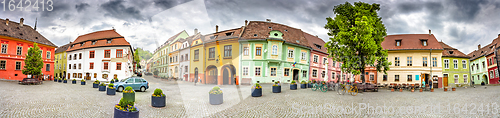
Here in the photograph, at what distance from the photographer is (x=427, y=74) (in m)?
30.5

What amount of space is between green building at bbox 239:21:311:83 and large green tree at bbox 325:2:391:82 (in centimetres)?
423

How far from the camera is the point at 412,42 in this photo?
3145 centimetres

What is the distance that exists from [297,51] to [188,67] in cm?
1745

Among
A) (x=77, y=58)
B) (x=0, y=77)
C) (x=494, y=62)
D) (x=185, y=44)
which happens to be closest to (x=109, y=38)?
(x=77, y=58)

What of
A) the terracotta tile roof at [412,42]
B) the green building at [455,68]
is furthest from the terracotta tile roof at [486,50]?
the terracotta tile roof at [412,42]

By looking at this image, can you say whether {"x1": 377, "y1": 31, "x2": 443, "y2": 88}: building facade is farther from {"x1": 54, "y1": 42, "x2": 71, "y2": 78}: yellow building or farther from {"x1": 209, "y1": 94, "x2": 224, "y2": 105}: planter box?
{"x1": 54, "y1": 42, "x2": 71, "y2": 78}: yellow building

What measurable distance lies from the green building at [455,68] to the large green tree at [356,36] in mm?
16649

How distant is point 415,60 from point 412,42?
103 inches

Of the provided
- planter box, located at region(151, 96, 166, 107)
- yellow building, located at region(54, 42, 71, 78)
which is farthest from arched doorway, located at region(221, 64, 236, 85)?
yellow building, located at region(54, 42, 71, 78)

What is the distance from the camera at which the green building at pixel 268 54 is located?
72.7 feet

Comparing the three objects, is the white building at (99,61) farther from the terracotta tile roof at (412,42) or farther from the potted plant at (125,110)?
the terracotta tile roof at (412,42)

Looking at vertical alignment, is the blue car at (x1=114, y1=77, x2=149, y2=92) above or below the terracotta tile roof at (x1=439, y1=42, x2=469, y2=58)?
below

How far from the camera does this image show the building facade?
98.8ft

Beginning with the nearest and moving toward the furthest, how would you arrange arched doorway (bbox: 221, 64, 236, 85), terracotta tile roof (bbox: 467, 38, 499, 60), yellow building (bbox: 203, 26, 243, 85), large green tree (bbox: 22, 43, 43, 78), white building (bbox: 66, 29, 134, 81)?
yellow building (bbox: 203, 26, 243, 85) → arched doorway (bbox: 221, 64, 236, 85) → terracotta tile roof (bbox: 467, 38, 499, 60) → large green tree (bbox: 22, 43, 43, 78) → white building (bbox: 66, 29, 134, 81)
